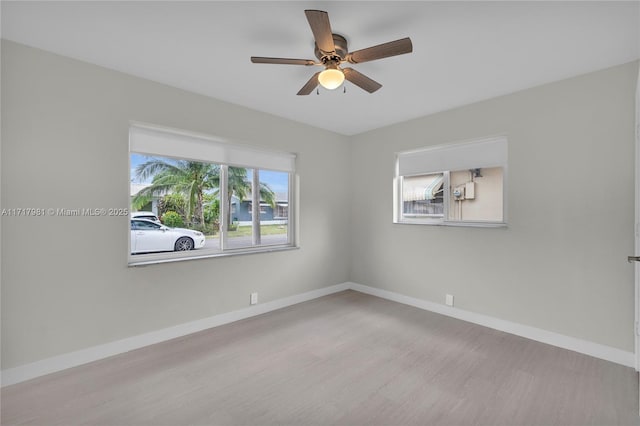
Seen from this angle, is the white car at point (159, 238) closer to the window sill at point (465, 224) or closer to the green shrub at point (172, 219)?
the green shrub at point (172, 219)

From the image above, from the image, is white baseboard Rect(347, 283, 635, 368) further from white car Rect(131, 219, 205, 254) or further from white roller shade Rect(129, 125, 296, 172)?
white car Rect(131, 219, 205, 254)

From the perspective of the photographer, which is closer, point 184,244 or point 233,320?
point 184,244

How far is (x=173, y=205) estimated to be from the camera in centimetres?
304

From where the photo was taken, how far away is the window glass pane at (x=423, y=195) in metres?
3.79

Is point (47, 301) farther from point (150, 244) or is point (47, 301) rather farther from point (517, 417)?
point (517, 417)

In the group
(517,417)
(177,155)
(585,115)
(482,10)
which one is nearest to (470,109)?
(585,115)

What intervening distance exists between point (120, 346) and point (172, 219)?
4.09 ft

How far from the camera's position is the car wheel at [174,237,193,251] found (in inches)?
122

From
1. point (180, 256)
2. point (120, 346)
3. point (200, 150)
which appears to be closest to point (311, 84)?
point (200, 150)

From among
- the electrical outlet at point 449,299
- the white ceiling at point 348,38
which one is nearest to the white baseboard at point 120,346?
the electrical outlet at point 449,299

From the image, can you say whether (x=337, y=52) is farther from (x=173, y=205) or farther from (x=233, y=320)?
(x=233, y=320)

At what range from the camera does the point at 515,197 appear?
119 inches

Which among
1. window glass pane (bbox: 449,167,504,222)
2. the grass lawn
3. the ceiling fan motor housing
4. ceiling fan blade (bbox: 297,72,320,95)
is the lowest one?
the grass lawn

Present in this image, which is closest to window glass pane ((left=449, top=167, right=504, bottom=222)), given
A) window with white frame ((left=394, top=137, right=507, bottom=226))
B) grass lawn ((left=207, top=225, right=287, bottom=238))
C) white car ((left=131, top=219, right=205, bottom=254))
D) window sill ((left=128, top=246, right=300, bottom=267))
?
window with white frame ((left=394, top=137, right=507, bottom=226))
